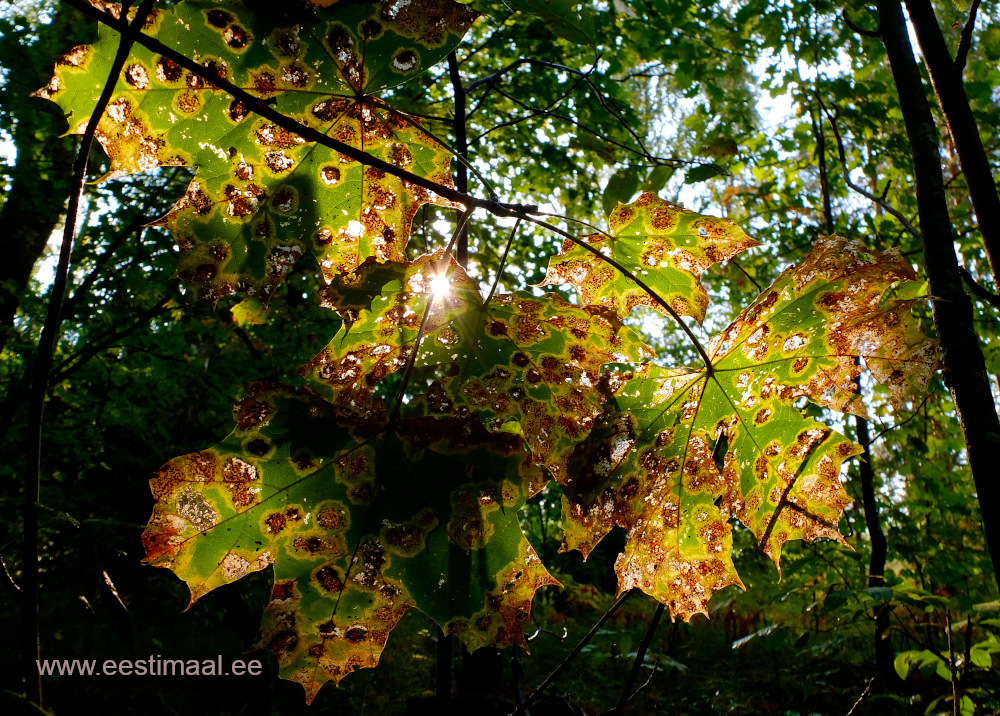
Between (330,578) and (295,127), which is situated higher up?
(295,127)

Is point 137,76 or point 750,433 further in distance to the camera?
point 750,433

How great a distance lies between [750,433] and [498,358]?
37 cm

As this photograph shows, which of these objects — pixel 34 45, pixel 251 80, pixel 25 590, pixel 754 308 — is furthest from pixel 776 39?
pixel 34 45

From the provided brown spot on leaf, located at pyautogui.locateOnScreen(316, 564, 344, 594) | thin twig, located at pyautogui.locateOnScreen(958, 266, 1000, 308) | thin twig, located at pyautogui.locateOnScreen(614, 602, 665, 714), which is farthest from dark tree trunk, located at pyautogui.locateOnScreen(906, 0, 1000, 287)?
brown spot on leaf, located at pyautogui.locateOnScreen(316, 564, 344, 594)

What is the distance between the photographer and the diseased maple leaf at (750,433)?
0.72 m

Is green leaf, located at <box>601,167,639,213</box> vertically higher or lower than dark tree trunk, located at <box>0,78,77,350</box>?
lower

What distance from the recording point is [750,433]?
A: 2.59 ft

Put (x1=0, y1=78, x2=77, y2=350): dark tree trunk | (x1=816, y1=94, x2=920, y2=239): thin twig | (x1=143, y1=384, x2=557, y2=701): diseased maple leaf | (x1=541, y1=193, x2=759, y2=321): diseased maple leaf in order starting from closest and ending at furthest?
(x1=143, y1=384, x2=557, y2=701): diseased maple leaf → (x1=541, y1=193, x2=759, y2=321): diseased maple leaf → (x1=816, y1=94, x2=920, y2=239): thin twig → (x1=0, y1=78, x2=77, y2=350): dark tree trunk

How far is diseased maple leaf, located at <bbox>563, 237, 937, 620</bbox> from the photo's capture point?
0.72 meters

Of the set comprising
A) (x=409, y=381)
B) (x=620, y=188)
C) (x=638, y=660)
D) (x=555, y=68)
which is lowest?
(x=638, y=660)

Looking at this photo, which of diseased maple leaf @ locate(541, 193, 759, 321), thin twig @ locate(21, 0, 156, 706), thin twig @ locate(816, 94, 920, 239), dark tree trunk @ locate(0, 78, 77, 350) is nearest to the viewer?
thin twig @ locate(21, 0, 156, 706)

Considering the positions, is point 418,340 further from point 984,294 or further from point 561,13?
point 984,294

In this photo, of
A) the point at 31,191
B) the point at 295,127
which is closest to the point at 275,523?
the point at 295,127

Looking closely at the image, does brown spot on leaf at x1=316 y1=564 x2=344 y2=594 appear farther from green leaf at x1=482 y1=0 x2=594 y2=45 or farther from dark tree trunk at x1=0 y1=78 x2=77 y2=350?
dark tree trunk at x1=0 y1=78 x2=77 y2=350
